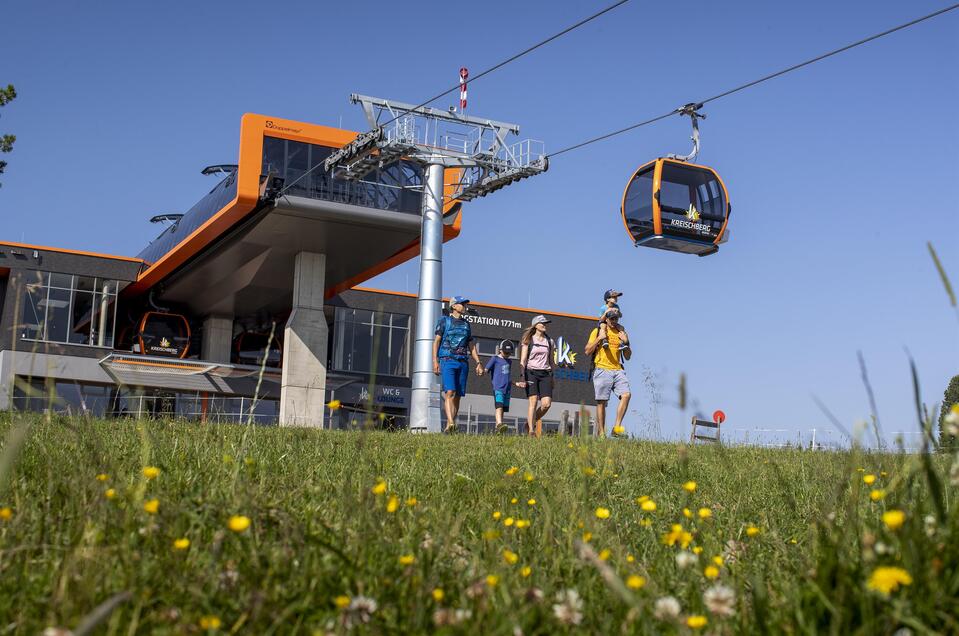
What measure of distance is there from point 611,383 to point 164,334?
31932 mm

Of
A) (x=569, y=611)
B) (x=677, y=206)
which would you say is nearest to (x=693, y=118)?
(x=677, y=206)

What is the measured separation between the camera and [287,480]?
4.74m

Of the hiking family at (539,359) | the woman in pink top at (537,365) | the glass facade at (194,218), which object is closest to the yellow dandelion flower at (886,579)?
the hiking family at (539,359)

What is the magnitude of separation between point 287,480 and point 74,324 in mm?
39842

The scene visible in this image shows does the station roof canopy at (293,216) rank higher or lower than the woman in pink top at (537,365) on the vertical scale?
higher

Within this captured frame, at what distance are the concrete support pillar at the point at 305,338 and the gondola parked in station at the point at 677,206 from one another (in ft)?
43.2

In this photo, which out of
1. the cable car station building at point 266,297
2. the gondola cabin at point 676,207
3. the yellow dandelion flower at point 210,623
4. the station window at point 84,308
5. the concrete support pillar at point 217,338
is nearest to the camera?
the yellow dandelion flower at point 210,623

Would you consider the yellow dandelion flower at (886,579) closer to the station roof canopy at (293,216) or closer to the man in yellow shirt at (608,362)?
the man in yellow shirt at (608,362)

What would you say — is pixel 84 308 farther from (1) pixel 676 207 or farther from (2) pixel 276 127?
(1) pixel 676 207

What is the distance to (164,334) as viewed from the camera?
42.1 meters

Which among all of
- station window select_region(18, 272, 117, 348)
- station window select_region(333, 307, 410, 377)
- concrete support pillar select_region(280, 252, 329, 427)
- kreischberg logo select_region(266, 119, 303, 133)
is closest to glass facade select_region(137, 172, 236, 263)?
kreischberg logo select_region(266, 119, 303, 133)

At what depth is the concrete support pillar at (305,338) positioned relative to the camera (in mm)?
30688

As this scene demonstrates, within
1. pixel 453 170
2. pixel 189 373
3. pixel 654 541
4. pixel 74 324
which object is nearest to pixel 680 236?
pixel 453 170

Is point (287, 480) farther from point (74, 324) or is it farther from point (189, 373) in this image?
point (74, 324)
